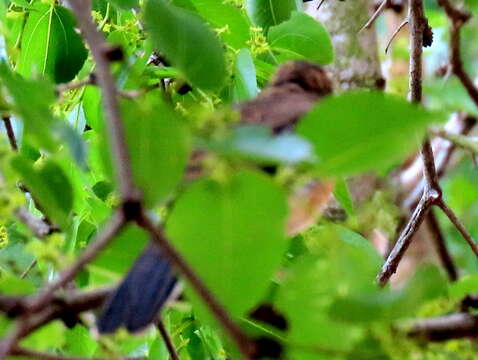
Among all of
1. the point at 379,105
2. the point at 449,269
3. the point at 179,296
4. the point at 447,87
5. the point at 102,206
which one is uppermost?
the point at 379,105

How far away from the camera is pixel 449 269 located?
398 cm

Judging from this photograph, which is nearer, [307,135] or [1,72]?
[307,135]

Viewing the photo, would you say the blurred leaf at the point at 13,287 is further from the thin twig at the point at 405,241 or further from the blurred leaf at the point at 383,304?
the thin twig at the point at 405,241

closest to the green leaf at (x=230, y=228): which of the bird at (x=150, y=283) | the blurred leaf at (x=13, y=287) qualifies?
the bird at (x=150, y=283)

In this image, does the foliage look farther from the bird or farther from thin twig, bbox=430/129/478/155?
thin twig, bbox=430/129/478/155

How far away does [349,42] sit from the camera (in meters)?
3.45

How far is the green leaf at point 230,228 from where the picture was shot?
2.61ft

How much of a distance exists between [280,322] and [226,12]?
37.9 inches

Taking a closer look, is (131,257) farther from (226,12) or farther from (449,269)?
(449,269)

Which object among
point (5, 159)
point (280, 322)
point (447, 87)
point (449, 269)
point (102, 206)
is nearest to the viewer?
point (5, 159)

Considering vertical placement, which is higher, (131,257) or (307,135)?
(307,135)

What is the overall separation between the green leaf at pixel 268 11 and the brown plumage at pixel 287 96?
11 centimetres

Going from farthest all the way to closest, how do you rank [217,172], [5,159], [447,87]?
[447,87] → [5,159] → [217,172]

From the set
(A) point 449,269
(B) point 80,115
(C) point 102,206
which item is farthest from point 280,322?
(A) point 449,269
